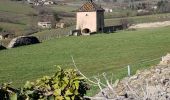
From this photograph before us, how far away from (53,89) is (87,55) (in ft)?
96.2

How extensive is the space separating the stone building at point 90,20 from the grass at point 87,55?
7633 millimetres

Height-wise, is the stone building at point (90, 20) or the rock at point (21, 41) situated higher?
the stone building at point (90, 20)

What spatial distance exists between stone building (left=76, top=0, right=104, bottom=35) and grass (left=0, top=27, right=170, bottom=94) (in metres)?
7.63

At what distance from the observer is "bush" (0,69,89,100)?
5586 mm

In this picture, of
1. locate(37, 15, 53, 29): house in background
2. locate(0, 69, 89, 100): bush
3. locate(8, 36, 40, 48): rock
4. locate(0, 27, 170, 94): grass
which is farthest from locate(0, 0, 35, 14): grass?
locate(0, 69, 89, 100): bush

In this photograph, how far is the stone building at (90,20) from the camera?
56312 mm

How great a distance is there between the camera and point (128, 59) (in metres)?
31.1

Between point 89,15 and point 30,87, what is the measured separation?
51.2m

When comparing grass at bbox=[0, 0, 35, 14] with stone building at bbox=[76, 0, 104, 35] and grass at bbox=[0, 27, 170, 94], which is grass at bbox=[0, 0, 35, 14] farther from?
grass at bbox=[0, 27, 170, 94]

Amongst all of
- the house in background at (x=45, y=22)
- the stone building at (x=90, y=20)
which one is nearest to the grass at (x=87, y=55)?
the stone building at (x=90, y=20)

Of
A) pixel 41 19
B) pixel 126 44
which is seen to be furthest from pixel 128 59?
pixel 41 19

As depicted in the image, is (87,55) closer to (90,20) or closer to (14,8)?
(90,20)

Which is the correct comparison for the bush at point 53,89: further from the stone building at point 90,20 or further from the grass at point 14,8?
the grass at point 14,8

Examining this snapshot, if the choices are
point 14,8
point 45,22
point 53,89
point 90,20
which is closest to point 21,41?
point 90,20
